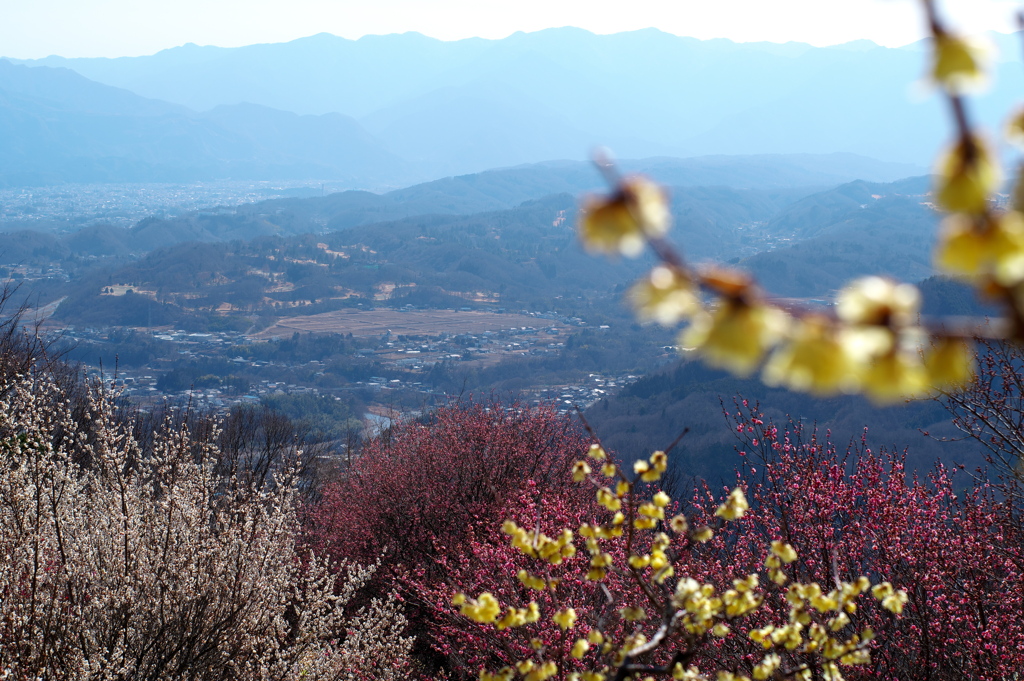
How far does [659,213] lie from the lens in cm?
113

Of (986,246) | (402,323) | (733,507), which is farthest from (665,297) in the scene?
(402,323)

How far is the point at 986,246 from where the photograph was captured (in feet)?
3.35

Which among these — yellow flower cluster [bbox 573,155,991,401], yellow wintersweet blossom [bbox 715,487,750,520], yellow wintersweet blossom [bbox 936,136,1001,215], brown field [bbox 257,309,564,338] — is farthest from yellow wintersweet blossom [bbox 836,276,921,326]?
brown field [bbox 257,309,564,338]

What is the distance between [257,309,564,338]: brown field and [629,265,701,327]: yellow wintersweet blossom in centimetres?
14133

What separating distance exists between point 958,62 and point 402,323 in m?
152

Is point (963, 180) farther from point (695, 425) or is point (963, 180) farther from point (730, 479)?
point (695, 425)

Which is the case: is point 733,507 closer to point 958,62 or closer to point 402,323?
point 958,62

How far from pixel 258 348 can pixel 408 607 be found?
390 ft

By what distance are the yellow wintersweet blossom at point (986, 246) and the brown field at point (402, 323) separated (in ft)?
464

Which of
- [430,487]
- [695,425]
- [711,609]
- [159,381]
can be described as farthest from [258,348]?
[711,609]

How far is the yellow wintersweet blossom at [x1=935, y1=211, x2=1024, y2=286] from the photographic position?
3.32 feet

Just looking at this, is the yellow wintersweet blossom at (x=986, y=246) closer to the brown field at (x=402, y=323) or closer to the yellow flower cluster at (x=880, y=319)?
the yellow flower cluster at (x=880, y=319)

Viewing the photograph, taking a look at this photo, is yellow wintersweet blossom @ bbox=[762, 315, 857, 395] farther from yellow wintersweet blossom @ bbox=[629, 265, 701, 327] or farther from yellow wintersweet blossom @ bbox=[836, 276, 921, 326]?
yellow wintersweet blossom @ bbox=[629, 265, 701, 327]

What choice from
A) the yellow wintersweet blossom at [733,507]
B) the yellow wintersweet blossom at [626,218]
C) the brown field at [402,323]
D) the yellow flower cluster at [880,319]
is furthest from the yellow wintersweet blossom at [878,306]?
the brown field at [402,323]
